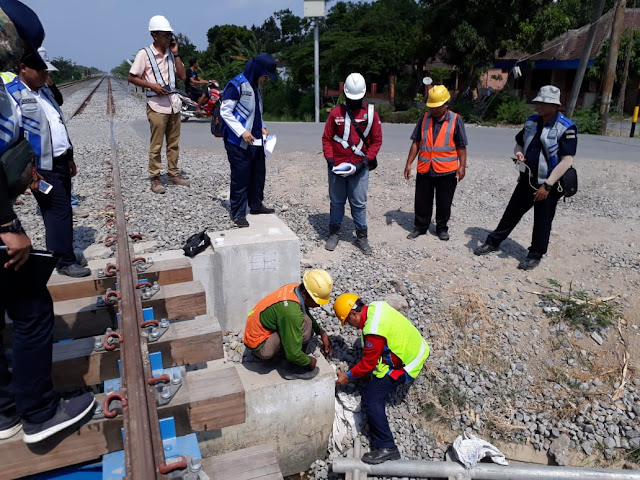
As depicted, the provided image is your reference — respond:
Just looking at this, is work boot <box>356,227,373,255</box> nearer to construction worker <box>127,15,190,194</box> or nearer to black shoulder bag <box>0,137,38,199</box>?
construction worker <box>127,15,190,194</box>

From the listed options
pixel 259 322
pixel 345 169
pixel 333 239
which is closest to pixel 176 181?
pixel 333 239

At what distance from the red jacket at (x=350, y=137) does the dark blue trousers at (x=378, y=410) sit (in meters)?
2.66

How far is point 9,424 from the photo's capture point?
2346 mm

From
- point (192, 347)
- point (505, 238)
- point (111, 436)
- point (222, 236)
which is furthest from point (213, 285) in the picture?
point (505, 238)

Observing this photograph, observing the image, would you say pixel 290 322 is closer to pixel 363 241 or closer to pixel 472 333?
pixel 472 333

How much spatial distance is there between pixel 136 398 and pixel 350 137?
390 centimetres

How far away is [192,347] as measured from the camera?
310 cm

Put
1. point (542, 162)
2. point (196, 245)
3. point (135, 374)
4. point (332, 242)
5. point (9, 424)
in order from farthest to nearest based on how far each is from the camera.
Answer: point (332, 242), point (542, 162), point (196, 245), point (135, 374), point (9, 424)

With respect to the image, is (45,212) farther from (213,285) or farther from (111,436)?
(111,436)

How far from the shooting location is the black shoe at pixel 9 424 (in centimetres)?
233

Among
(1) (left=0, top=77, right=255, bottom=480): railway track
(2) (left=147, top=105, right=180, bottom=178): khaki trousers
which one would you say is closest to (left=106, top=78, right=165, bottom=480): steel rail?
(1) (left=0, top=77, right=255, bottom=480): railway track

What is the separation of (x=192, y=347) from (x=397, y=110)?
2260 cm

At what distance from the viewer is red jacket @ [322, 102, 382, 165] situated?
5.48 meters

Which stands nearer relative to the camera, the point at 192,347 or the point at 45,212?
the point at 192,347
